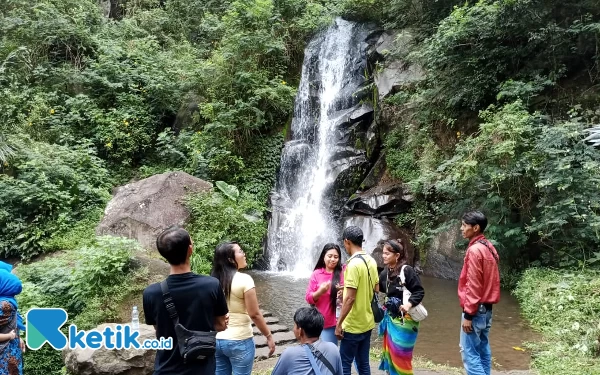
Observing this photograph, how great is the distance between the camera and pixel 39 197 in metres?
10.4

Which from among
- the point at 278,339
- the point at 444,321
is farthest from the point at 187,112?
the point at 444,321

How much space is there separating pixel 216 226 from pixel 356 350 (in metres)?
6.40

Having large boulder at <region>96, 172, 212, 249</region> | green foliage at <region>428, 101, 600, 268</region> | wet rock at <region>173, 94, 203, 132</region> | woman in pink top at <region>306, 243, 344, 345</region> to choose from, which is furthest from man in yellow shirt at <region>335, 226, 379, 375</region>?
wet rock at <region>173, 94, 203, 132</region>

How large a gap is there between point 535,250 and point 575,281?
1.82 m

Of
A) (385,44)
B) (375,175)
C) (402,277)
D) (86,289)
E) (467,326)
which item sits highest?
(385,44)

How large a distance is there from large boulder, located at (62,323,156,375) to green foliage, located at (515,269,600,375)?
14.4ft

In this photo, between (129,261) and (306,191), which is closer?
(129,261)

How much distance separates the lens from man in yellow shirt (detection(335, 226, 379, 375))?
3.52 m

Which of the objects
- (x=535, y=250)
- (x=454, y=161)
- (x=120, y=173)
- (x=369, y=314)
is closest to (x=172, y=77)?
(x=120, y=173)

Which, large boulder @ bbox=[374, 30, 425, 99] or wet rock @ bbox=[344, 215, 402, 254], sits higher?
large boulder @ bbox=[374, 30, 425, 99]

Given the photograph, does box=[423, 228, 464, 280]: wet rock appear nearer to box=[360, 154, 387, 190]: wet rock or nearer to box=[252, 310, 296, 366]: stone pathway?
box=[360, 154, 387, 190]: wet rock

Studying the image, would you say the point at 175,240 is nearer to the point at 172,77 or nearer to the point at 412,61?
the point at 412,61

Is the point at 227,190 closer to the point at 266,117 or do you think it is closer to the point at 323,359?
the point at 266,117

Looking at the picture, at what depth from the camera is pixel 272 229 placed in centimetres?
1259
